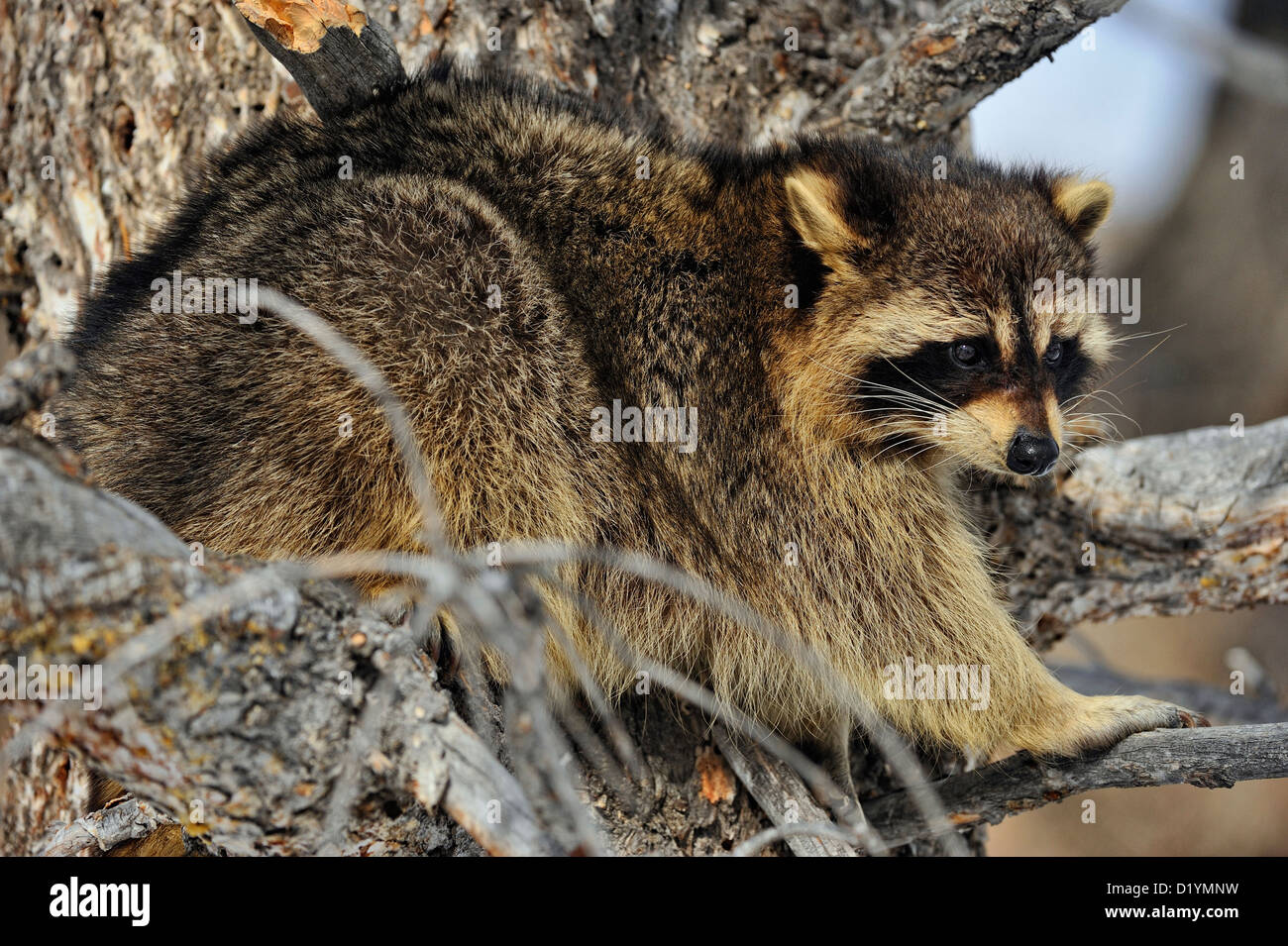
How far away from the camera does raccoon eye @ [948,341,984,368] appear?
3.22m

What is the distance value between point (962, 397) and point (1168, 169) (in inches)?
245

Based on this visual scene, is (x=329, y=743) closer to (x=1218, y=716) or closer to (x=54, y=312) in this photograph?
(x=54, y=312)

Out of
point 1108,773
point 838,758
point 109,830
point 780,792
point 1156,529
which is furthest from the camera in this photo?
point 1156,529

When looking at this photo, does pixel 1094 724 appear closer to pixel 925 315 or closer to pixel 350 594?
pixel 925 315

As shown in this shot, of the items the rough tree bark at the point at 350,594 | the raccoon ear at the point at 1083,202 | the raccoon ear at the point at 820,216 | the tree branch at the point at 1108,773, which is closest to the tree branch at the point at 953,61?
the rough tree bark at the point at 350,594

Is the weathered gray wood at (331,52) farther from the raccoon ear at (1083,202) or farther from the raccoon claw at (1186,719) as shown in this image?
the raccoon claw at (1186,719)

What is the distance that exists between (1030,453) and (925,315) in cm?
52

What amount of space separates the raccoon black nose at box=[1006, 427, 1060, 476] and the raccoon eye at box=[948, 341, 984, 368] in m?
0.27

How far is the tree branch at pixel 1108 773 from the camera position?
253 centimetres

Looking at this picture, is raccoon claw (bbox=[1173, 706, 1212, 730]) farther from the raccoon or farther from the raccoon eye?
the raccoon eye

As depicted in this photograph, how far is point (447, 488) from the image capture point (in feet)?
9.52

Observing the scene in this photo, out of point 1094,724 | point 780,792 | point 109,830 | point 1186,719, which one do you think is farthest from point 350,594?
point 1186,719

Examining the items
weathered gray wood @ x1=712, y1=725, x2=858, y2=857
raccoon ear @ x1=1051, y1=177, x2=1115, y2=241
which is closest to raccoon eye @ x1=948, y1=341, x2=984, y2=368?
raccoon ear @ x1=1051, y1=177, x2=1115, y2=241

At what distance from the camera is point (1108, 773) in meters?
2.98
